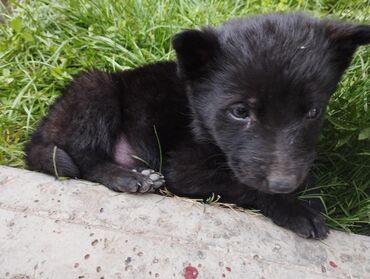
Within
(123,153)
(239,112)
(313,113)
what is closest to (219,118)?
(239,112)

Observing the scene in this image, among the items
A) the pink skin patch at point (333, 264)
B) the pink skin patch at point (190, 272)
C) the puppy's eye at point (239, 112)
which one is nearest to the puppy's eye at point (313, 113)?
the puppy's eye at point (239, 112)

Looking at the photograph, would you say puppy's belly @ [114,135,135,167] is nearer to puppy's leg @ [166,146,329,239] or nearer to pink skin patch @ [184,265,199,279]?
puppy's leg @ [166,146,329,239]

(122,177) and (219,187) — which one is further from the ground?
(122,177)

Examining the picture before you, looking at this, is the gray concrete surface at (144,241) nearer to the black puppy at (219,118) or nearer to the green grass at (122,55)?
the black puppy at (219,118)

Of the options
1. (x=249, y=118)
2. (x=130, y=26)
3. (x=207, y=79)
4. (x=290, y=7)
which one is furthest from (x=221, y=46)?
(x=290, y=7)

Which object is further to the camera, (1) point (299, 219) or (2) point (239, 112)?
(1) point (299, 219)

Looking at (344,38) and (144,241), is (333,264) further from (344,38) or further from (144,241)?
(344,38)
